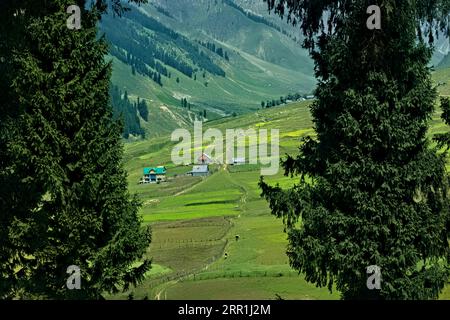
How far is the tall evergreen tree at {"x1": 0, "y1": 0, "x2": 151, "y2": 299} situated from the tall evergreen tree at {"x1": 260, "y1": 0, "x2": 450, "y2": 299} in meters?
7.12

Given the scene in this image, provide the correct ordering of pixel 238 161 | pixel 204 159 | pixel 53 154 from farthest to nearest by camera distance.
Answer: pixel 204 159 → pixel 238 161 → pixel 53 154

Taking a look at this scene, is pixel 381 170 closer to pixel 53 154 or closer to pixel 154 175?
pixel 53 154

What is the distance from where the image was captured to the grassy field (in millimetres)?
42531

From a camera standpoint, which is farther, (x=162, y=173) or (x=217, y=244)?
(x=162, y=173)

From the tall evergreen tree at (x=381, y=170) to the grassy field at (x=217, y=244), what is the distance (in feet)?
37.9

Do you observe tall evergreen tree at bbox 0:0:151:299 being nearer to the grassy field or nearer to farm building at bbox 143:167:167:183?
the grassy field

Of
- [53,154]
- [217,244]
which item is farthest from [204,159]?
[53,154]

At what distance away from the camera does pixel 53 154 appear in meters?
17.5

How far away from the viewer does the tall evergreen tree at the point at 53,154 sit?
683 inches

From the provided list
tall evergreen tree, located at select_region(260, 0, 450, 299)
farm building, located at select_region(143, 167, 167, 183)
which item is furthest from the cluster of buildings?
tall evergreen tree, located at select_region(260, 0, 450, 299)

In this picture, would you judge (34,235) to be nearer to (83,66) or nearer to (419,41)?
(83,66)

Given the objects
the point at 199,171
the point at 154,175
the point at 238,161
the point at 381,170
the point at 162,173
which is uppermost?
the point at 238,161

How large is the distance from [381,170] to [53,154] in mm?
10482
